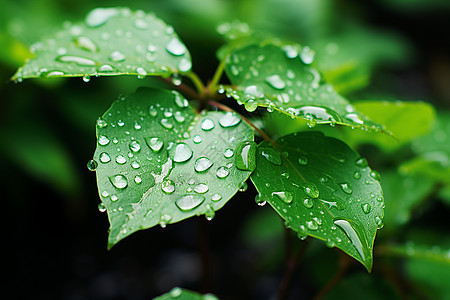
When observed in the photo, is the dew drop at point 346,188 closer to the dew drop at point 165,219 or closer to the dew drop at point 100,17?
the dew drop at point 165,219

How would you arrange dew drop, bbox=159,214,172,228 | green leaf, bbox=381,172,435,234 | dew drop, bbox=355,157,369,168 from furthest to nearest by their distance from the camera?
green leaf, bbox=381,172,435,234
dew drop, bbox=355,157,369,168
dew drop, bbox=159,214,172,228

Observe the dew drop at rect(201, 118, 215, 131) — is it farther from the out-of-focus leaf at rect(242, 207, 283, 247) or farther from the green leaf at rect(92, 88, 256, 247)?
the out-of-focus leaf at rect(242, 207, 283, 247)

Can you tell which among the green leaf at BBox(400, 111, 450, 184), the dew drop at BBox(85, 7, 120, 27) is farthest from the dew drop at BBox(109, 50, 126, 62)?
the green leaf at BBox(400, 111, 450, 184)

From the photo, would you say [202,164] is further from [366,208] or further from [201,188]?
[366,208]

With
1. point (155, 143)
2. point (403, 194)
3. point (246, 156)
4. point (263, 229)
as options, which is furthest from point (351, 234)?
point (263, 229)

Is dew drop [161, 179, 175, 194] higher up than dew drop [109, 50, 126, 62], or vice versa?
dew drop [109, 50, 126, 62]

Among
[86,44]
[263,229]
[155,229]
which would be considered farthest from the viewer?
[155,229]
